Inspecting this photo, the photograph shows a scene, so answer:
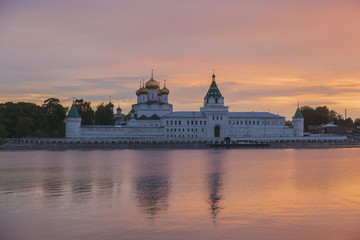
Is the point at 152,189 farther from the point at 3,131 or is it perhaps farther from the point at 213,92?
the point at 213,92

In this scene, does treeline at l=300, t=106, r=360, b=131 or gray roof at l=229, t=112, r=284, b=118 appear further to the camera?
treeline at l=300, t=106, r=360, b=131

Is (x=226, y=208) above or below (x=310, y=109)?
below

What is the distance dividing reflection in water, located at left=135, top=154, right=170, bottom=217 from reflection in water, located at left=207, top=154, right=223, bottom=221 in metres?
1.77

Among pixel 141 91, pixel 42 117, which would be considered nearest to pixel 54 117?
pixel 42 117

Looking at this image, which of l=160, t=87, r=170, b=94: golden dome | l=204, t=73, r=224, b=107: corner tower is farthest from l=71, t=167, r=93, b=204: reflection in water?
l=160, t=87, r=170, b=94: golden dome

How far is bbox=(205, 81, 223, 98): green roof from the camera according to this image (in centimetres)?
7426

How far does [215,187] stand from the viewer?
958 inches

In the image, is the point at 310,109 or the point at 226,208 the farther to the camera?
the point at 310,109

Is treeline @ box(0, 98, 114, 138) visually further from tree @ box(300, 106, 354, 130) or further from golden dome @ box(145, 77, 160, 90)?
tree @ box(300, 106, 354, 130)

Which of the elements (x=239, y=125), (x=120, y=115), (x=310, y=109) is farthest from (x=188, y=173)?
(x=310, y=109)

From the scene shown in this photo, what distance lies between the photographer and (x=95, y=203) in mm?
19609

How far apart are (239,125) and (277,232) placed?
197 feet

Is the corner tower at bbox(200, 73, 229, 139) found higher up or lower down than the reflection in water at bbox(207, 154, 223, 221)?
higher up

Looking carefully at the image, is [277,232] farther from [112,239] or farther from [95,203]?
[95,203]
